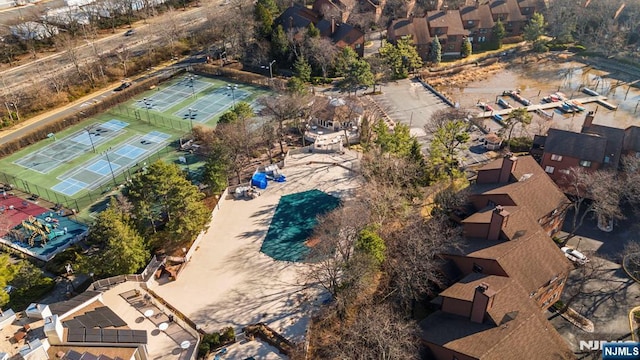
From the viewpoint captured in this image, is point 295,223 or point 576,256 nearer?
point 576,256

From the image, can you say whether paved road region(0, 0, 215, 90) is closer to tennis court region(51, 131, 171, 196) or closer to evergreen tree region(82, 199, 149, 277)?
tennis court region(51, 131, 171, 196)

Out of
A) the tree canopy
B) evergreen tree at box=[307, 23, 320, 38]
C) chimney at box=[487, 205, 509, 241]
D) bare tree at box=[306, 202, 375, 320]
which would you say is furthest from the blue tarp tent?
evergreen tree at box=[307, 23, 320, 38]

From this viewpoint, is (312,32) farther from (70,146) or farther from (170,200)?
(170,200)

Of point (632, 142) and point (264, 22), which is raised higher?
point (264, 22)

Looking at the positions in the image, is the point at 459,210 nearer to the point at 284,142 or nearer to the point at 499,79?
the point at 284,142

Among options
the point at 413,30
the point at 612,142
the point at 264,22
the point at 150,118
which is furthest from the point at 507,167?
the point at 264,22

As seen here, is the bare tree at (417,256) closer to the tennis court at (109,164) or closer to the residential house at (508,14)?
the tennis court at (109,164)

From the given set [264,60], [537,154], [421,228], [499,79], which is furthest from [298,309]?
[499,79]

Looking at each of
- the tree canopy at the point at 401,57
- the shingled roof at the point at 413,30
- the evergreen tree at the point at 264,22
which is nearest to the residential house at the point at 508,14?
the shingled roof at the point at 413,30

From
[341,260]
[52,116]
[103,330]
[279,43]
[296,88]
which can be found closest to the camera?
[103,330]
